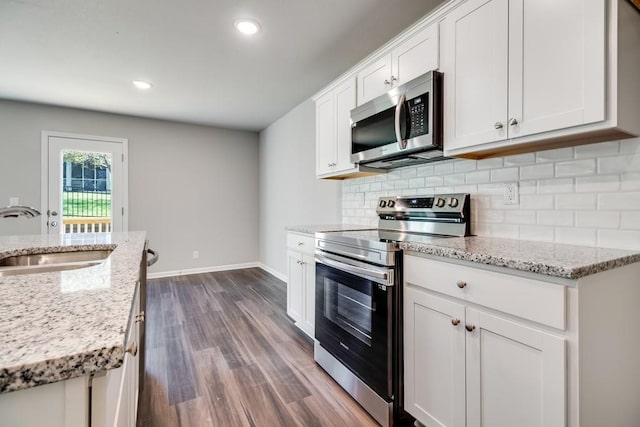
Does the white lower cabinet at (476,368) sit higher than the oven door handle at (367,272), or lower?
lower

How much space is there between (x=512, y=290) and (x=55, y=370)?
1294 millimetres

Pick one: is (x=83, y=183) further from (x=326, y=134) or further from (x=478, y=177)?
(x=478, y=177)

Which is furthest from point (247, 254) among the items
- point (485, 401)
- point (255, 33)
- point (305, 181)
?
point (485, 401)

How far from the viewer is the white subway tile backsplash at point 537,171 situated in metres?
1.54

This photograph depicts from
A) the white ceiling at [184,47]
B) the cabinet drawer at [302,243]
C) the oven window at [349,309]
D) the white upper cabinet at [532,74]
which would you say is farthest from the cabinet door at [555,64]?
the cabinet drawer at [302,243]

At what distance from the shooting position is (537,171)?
1581 millimetres

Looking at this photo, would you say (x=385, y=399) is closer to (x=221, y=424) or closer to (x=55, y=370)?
(x=221, y=424)

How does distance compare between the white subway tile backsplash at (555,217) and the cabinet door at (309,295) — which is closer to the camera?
the white subway tile backsplash at (555,217)

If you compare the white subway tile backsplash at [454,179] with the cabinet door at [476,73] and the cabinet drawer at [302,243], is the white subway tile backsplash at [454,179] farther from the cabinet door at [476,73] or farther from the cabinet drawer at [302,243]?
the cabinet drawer at [302,243]

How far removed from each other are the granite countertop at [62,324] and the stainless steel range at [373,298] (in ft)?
3.80

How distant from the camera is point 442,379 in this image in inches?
55.2

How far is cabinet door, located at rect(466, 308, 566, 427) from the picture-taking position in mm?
1035

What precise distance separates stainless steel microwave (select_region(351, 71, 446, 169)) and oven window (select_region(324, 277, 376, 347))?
92 cm

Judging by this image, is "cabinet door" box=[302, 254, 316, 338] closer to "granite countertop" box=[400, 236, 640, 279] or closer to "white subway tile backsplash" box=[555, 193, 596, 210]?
"granite countertop" box=[400, 236, 640, 279]
